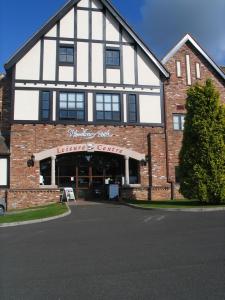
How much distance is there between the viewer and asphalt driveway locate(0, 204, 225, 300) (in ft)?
20.1

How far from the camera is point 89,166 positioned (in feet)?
87.7

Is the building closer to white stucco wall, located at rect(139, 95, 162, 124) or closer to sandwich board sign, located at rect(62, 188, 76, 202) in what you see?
white stucco wall, located at rect(139, 95, 162, 124)

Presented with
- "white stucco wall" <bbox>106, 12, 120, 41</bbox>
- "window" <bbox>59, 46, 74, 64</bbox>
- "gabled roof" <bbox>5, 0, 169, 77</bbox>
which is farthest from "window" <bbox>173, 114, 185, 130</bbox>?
"window" <bbox>59, 46, 74, 64</bbox>

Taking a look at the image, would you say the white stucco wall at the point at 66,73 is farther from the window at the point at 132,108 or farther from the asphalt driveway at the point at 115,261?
the asphalt driveway at the point at 115,261

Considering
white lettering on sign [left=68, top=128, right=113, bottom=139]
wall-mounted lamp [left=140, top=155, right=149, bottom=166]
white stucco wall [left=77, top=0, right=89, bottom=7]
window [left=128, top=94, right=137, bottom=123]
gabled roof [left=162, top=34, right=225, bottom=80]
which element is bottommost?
wall-mounted lamp [left=140, top=155, right=149, bottom=166]

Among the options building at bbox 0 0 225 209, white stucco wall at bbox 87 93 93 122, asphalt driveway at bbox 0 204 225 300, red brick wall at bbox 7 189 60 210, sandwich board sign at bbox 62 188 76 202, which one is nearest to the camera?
asphalt driveway at bbox 0 204 225 300

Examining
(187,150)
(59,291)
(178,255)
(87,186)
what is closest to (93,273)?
(59,291)

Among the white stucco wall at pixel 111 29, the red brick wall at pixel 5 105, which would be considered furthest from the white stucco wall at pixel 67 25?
the red brick wall at pixel 5 105

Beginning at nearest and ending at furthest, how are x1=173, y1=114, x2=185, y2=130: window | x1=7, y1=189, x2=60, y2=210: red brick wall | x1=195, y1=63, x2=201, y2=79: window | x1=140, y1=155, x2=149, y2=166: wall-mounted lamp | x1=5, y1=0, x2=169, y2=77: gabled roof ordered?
x1=7, y1=189, x2=60, y2=210: red brick wall → x1=5, y1=0, x2=169, y2=77: gabled roof → x1=140, y1=155, x2=149, y2=166: wall-mounted lamp → x1=173, y1=114, x2=185, y2=130: window → x1=195, y1=63, x2=201, y2=79: window

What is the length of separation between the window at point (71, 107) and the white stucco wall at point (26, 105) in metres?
1.56

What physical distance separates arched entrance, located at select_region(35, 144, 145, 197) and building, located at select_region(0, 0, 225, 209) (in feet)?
0.21

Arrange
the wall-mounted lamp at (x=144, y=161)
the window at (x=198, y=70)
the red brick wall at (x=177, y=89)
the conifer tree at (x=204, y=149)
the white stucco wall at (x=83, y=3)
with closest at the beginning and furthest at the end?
the conifer tree at (x=204, y=149) < the wall-mounted lamp at (x=144, y=161) < the white stucco wall at (x=83, y=3) < the red brick wall at (x=177, y=89) < the window at (x=198, y=70)

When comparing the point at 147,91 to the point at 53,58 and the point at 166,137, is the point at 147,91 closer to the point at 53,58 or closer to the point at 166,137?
the point at 166,137

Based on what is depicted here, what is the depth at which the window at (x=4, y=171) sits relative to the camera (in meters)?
24.8
